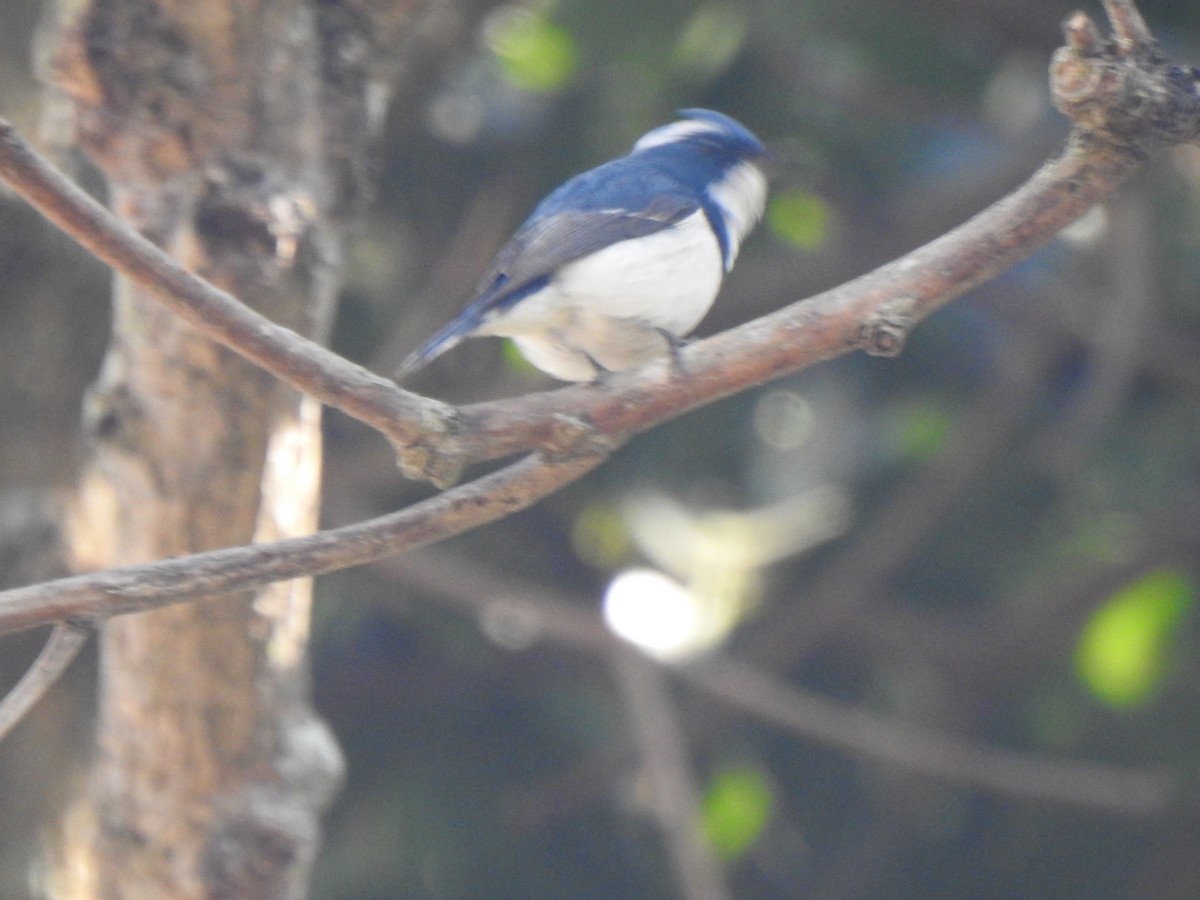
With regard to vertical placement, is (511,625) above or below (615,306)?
below

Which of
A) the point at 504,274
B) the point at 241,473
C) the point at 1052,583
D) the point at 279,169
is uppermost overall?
the point at 279,169

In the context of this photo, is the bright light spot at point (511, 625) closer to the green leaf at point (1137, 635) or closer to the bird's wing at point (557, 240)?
the bird's wing at point (557, 240)

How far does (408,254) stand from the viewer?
5.43 metres

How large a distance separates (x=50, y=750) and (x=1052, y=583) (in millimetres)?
3018

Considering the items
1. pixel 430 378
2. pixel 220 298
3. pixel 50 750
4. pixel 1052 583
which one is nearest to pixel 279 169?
pixel 220 298

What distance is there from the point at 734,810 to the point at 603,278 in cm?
250

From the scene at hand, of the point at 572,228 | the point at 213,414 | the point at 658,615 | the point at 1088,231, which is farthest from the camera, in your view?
the point at 1088,231

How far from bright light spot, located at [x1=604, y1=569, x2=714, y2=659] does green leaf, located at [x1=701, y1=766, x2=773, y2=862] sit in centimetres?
58

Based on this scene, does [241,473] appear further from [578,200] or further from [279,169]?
[578,200]

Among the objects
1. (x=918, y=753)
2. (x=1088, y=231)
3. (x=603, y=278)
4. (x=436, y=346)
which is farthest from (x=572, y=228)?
(x=1088, y=231)

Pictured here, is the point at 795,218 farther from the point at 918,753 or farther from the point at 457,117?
the point at 918,753

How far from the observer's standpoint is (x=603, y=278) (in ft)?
11.0

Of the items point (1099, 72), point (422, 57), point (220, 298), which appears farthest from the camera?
point (422, 57)

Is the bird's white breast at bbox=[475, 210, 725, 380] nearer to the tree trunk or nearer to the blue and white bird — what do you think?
the blue and white bird
